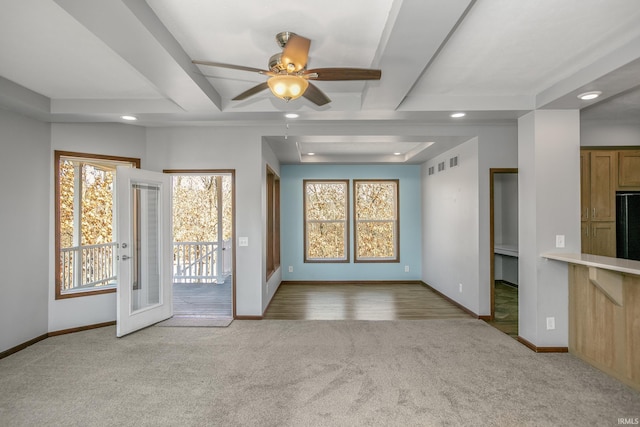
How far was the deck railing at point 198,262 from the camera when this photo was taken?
7320 mm

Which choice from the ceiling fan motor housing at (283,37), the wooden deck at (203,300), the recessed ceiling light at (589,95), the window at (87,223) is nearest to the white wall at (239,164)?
the window at (87,223)

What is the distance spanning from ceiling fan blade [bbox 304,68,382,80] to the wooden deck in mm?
3634

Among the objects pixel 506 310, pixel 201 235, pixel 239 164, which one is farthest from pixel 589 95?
pixel 201 235

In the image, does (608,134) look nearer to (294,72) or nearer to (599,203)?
(599,203)

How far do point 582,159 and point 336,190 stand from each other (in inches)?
165

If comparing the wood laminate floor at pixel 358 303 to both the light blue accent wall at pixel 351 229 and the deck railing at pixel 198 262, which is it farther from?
the deck railing at pixel 198 262

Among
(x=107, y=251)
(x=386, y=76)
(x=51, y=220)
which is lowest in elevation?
(x=107, y=251)

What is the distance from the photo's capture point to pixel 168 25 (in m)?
2.34

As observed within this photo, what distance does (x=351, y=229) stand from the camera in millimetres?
7082

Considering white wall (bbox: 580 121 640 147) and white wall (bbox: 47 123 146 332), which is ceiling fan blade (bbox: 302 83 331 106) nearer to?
white wall (bbox: 47 123 146 332)

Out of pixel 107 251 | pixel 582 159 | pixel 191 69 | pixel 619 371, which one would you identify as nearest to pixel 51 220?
pixel 107 251

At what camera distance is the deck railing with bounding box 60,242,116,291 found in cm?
502

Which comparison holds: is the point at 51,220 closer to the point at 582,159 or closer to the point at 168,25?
the point at 168,25

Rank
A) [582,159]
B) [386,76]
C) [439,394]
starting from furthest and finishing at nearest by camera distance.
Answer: [582,159] → [386,76] → [439,394]
